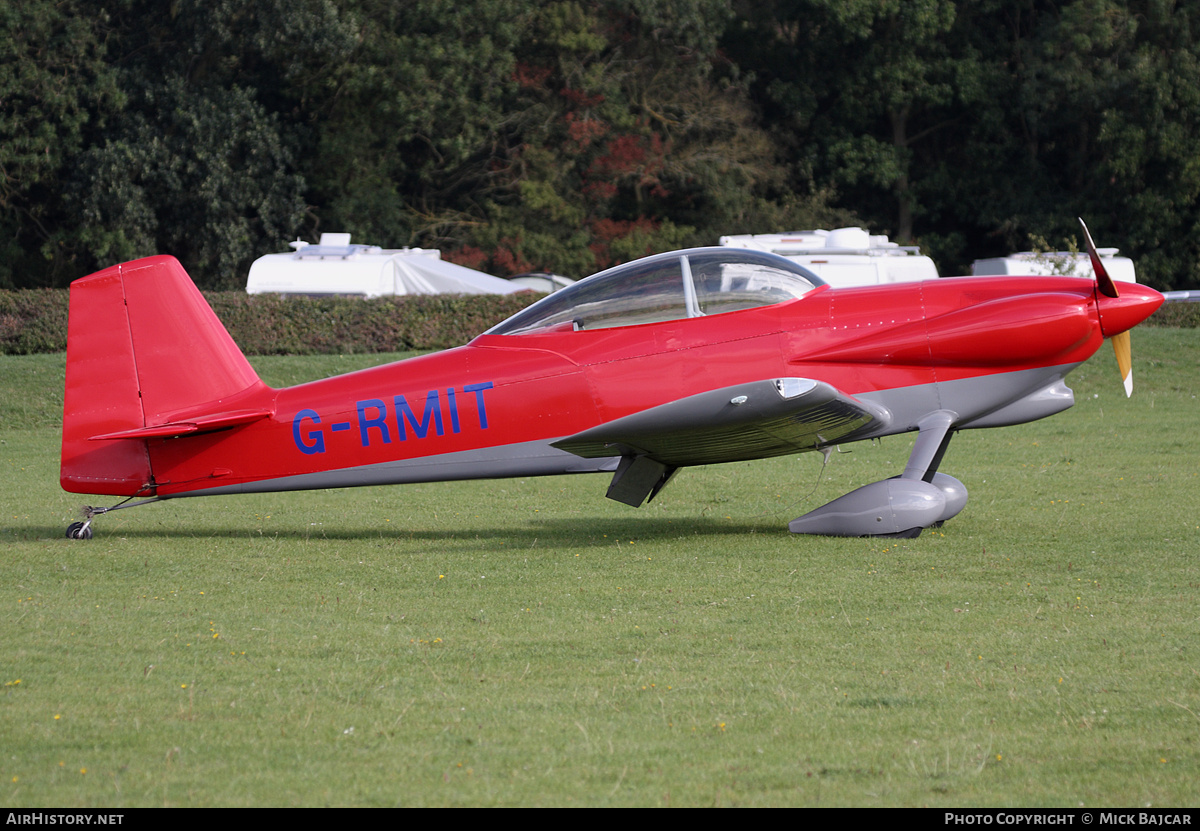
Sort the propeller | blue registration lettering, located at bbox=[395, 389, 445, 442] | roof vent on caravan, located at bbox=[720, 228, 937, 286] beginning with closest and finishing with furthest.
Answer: the propeller < blue registration lettering, located at bbox=[395, 389, 445, 442] < roof vent on caravan, located at bbox=[720, 228, 937, 286]

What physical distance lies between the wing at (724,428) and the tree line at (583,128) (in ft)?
79.2

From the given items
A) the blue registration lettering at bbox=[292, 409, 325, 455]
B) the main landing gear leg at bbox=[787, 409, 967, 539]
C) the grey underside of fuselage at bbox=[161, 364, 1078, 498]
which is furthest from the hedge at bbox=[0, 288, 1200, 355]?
the main landing gear leg at bbox=[787, 409, 967, 539]

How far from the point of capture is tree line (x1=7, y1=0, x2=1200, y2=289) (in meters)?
30.9

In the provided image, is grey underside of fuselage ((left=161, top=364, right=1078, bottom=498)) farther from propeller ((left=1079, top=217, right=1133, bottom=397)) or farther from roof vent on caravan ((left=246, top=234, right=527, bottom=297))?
roof vent on caravan ((left=246, top=234, right=527, bottom=297))

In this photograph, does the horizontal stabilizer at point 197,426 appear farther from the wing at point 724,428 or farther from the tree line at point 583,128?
the tree line at point 583,128

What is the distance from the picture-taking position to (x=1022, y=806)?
3682 millimetres

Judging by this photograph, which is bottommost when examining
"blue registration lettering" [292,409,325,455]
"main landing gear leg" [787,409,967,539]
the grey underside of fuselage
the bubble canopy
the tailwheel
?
"main landing gear leg" [787,409,967,539]

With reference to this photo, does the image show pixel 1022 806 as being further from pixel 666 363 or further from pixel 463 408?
pixel 463 408

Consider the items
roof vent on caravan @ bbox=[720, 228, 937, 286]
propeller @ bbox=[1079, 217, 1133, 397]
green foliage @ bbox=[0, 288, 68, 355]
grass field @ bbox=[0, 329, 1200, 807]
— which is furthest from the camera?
roof vent on caravan @ bbox=[720, 228, 937, 286]

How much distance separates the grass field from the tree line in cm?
2283

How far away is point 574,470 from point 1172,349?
18254mm

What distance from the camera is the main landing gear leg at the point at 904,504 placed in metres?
8.48

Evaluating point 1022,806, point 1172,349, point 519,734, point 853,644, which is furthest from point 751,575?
point 1172,349

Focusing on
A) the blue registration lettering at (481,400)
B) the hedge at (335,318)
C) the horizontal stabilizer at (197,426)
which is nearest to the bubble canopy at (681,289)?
the blue registration lettering at (481,400)
